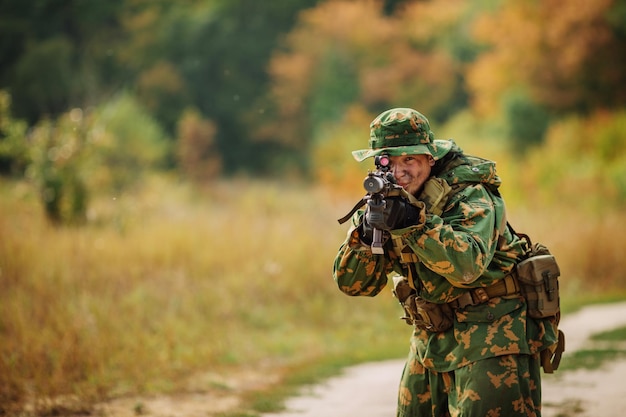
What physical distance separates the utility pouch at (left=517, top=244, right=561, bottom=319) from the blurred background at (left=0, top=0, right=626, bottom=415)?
3.82 metres

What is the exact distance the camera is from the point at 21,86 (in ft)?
80.9

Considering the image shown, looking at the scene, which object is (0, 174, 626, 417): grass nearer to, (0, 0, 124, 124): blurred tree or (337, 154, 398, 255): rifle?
(337, 154, 398, 255): rifle

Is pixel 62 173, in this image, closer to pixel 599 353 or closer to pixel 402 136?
pixel 599 353

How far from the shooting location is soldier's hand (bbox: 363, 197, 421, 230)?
340 cm

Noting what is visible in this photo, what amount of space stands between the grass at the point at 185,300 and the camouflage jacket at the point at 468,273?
8.63ft

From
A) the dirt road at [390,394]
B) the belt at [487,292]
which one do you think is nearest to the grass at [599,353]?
the dirt road at [390,394]

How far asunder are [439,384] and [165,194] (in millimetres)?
17876

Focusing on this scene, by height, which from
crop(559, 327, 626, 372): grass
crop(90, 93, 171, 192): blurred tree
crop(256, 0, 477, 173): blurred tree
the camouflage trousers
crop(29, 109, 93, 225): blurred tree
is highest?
crop(256, 0, 477, 173): blurred tree

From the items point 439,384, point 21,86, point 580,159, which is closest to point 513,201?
point 580,159

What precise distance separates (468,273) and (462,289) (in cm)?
33

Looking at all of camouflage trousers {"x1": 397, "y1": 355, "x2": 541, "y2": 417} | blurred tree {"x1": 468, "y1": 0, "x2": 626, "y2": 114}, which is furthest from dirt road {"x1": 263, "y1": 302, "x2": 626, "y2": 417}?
blurred tree {"x1": 468, "y1": 0, "x2": 626, "y2": 114}

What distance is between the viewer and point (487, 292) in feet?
12.5

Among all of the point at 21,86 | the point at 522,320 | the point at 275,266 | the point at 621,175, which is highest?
the point at 21,86

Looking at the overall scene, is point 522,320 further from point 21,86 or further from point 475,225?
point 21,86
